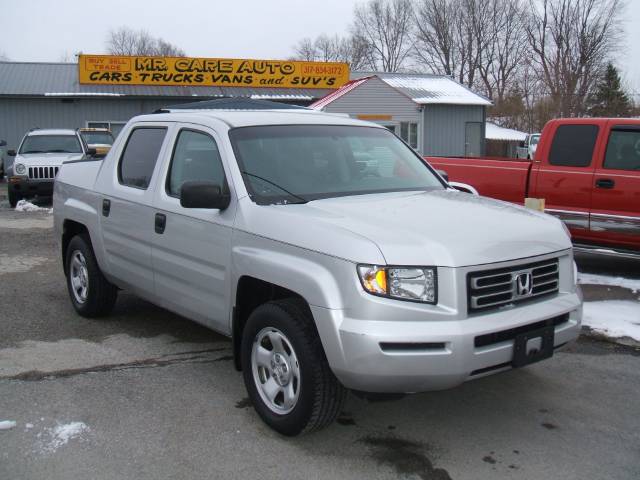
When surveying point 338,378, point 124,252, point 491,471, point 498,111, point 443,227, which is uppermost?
point 498,111

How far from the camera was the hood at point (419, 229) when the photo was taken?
3406 millimetres

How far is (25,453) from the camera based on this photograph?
3.66 m

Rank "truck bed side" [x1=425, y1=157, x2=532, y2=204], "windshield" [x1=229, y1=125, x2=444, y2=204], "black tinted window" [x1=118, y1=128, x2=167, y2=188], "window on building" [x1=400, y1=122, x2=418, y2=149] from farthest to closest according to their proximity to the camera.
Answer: "window on building" [x1=400, y1=122, x2=418, y2=149]
"truck bed side" [x1=425, y1=157, x2=532, y2=204]
"black tinted window" [x1=118, y1=128, x2=167, y2=188]
"windshield" [x1=229, y1=125, x2=444, y2=204]

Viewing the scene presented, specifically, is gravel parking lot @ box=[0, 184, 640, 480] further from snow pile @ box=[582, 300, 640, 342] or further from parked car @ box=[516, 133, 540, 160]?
parked car @ box=[516, 133, 540, 160]

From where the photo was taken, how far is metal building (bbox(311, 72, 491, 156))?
25.2m

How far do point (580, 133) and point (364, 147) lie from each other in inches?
169

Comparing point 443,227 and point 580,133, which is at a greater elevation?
point 580,133

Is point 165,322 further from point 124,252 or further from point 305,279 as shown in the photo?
point 305,279

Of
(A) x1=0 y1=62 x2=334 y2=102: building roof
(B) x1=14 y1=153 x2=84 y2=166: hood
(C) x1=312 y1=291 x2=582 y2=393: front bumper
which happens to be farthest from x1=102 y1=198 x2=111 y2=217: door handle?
(A) x1=0 y1=62 x2=334 y2=102: building roof

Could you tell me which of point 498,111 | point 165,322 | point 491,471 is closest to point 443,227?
point 491,471

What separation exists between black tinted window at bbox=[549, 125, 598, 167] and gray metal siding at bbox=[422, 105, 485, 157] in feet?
65.0

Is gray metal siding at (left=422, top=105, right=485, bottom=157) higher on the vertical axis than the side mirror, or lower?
higher

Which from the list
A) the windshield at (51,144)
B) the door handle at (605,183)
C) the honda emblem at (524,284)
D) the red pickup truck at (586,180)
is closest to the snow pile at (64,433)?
the honda emblem at (524,284)

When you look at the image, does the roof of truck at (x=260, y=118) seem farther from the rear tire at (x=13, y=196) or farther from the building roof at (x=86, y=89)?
the building roof at (x=86, y=89)
